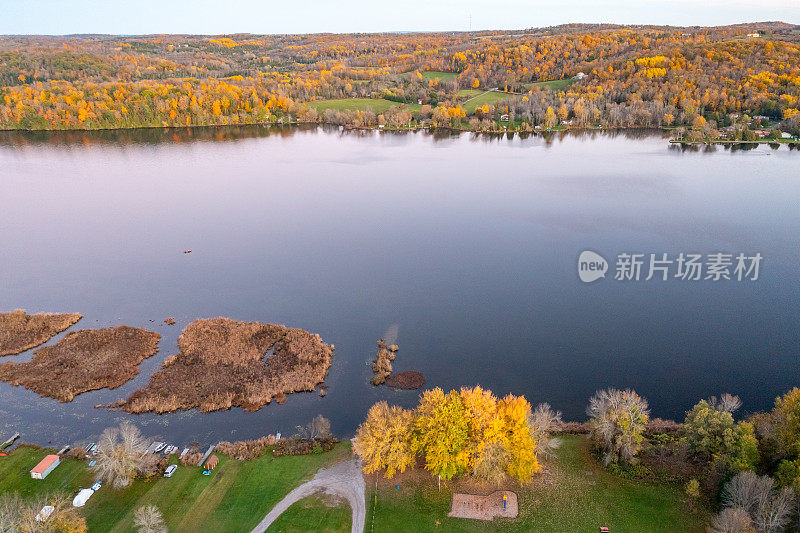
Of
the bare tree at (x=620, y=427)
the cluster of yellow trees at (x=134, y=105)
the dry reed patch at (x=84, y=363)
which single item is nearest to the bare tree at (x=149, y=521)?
the dry reed patch at (x=84, y=363)

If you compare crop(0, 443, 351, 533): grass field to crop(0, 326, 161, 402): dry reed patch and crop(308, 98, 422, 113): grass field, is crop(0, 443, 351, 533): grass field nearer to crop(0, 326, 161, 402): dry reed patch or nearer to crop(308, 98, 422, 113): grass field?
crop(0, 326, 161, 402): dry reed patch

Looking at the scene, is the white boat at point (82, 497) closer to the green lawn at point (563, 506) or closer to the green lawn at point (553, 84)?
the green lawn at point (563, 506)

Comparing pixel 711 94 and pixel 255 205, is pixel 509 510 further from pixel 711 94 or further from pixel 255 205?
pixel 711 94

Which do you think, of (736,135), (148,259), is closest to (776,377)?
(148,259)

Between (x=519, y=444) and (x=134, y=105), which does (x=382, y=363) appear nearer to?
(x=519, y=444)

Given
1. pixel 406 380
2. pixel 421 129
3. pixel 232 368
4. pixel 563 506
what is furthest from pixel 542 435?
pixel 421 129

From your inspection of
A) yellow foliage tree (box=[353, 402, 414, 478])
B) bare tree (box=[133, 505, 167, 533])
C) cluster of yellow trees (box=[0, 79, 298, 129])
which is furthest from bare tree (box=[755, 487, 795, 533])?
cluster of yellow trees (box=[0, 79, 298, 129])
